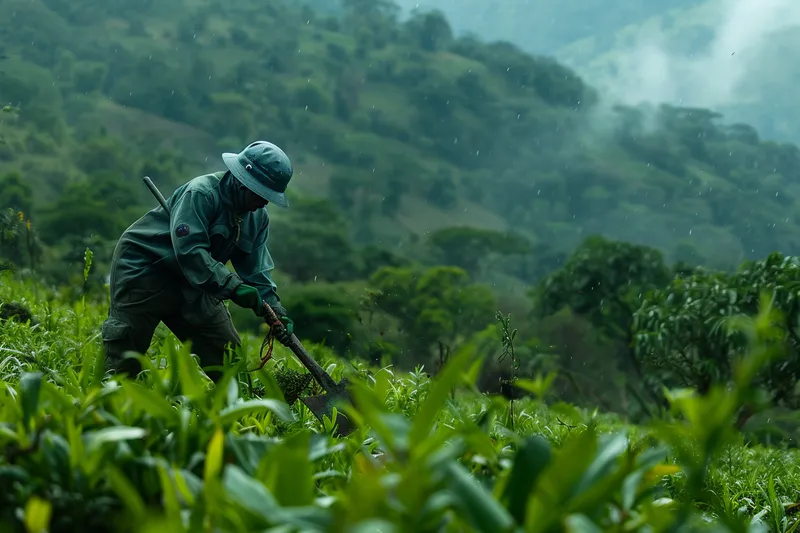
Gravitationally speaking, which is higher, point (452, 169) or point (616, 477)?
point (616, 477)

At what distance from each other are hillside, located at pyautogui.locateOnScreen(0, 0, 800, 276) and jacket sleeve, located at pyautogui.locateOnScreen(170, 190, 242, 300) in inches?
1672

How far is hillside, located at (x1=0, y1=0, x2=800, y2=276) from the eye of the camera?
56219 mm

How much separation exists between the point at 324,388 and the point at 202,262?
876 mm

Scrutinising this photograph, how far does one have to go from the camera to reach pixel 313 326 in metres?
19.6

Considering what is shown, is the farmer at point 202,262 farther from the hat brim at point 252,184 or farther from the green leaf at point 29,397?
the green leaf at point 29,397

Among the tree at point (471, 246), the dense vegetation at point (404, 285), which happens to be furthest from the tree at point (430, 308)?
the tree at point (471, 246)

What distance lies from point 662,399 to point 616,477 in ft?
48.0

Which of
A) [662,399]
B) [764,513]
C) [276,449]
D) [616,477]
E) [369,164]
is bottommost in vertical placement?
[369,164]

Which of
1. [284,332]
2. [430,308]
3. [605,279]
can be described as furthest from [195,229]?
[430,308]

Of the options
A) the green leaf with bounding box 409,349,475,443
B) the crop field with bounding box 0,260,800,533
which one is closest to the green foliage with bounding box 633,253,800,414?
the crop field with bounding box 0,260,800,533

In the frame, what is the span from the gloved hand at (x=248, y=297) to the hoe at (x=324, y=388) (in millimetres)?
39

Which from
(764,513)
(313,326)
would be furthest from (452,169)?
(764,513)

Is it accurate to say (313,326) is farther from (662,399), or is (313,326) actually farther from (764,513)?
(764,513)

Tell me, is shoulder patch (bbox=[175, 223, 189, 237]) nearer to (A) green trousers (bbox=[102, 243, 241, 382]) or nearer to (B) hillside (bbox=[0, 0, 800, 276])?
(A) green trousers (bbox=[102, 243, 241, 382])
